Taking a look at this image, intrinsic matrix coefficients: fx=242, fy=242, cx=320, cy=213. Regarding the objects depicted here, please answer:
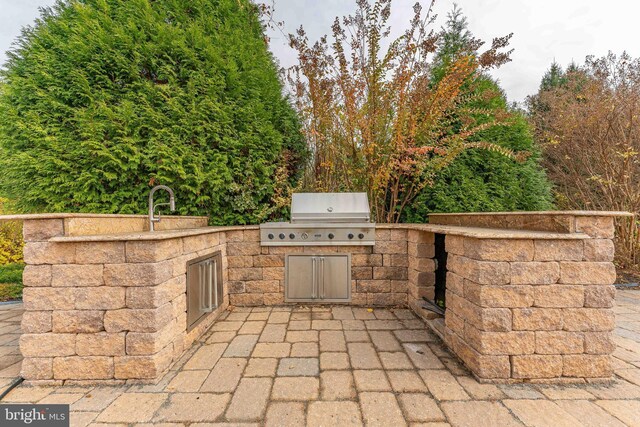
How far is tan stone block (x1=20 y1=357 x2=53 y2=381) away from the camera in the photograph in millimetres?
1775

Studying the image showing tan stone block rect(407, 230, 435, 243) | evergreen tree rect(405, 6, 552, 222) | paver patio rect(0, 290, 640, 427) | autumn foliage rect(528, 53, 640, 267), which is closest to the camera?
paver patio rect(0, 290, 640, 427)

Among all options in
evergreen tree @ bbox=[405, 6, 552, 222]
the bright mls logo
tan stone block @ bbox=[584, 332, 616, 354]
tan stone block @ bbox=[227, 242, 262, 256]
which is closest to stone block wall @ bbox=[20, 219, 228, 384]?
the bright mls logo

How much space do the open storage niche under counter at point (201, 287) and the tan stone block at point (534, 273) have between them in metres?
2.69

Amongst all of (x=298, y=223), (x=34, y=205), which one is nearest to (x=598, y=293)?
(x=298, y=223)

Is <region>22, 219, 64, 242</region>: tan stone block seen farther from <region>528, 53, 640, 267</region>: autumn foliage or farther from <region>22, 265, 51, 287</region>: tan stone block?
<region>528, 53, 640, 267</region>: autumn foliage

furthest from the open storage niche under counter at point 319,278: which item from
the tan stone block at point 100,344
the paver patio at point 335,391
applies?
the tan stone block at point 100,344

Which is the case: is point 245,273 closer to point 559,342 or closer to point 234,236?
point 234,236

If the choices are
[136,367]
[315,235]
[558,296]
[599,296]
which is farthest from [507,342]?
[136,367]

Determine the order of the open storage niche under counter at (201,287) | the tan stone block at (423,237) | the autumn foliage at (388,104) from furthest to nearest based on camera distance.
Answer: the autumn foliage at (388,104) < the tan stone block at (423,237) < the open storage niche under counter at (201,287)

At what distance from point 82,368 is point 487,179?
5.15 m

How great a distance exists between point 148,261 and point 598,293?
3.32 metres

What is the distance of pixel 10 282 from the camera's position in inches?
152

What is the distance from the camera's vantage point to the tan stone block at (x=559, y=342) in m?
1.76

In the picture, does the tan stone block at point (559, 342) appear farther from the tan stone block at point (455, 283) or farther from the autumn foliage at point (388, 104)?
the autumn foliage at point (388, 104)
